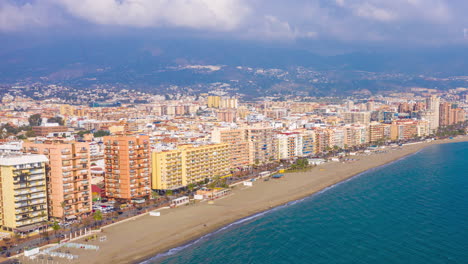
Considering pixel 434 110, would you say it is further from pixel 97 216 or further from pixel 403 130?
pixel 97 216

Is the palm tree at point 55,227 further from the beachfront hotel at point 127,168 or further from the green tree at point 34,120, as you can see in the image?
the green tree at point 34,120

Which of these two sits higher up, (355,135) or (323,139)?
(355,135)

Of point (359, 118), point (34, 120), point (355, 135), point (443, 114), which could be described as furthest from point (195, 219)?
point (443, 114)

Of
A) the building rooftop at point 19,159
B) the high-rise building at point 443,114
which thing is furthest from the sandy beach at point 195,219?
the high-rise building at point 443,114

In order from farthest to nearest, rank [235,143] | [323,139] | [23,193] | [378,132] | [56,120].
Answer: [56,120] < [378,132] < [323,139] < [235,143] < [23,193]

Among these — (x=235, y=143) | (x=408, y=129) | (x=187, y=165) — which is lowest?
(x=187, y=165)

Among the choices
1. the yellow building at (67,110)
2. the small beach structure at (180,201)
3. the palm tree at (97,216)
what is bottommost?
the small beach structure at (180,201)

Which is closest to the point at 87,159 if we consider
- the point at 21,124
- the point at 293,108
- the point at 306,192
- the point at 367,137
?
the point at 306,192

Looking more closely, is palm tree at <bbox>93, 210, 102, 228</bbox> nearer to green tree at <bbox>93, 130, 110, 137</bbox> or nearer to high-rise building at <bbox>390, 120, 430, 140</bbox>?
green tree at <bbox>93, 130, 110, 137</bbox>

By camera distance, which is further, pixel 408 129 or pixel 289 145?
pixel 408 129
